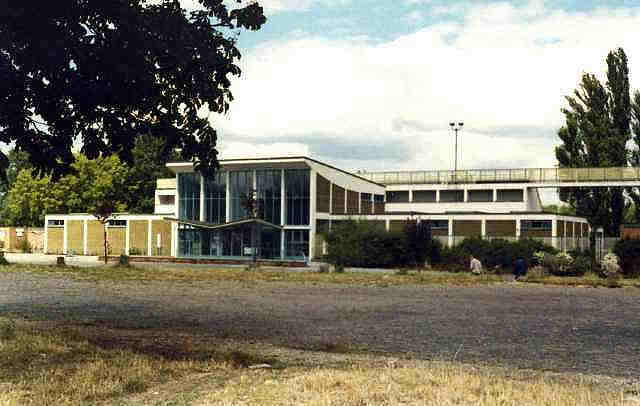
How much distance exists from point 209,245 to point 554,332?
1712 inches

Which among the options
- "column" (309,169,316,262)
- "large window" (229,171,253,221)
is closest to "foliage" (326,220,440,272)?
"column" (309,169,316,262)

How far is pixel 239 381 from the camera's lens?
8867 mm

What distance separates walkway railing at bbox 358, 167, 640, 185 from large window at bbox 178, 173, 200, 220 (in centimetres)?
2095

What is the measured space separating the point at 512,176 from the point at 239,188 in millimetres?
26338

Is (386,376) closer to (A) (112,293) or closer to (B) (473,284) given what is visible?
(A) (112,293)

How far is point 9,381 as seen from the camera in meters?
8.98

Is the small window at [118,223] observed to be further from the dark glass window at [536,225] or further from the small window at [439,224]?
the dark glass window at [536,225]

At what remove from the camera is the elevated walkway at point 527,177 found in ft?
169

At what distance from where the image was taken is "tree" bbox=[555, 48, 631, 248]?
52.0m

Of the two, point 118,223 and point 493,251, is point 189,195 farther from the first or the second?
point 493,251

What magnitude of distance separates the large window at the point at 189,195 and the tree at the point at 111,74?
45.6 meters

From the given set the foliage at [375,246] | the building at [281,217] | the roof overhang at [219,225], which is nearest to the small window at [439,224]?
the building at [281,217]

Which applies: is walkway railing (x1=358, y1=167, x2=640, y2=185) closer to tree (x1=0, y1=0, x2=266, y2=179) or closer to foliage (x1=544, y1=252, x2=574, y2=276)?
foliage (x1=544, y1=252, x2=574, y2=276)

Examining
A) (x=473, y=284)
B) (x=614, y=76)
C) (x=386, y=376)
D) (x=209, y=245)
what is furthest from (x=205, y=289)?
(x=614, y=76)
